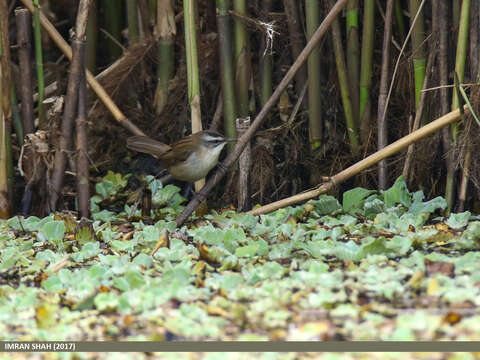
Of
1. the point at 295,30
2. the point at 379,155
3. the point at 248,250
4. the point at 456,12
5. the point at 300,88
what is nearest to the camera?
the point at 248,250

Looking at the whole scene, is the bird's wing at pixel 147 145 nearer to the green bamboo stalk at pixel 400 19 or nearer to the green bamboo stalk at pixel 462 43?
the green bamboo stalk at pixel 400 19

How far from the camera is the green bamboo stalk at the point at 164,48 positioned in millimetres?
4824

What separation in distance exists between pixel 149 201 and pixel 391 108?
1532 mm

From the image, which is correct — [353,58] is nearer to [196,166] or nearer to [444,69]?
[444,69]

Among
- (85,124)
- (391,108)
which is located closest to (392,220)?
(391,108)

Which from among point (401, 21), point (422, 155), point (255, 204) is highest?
point (401, 21)

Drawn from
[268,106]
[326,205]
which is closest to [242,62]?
[268,106]

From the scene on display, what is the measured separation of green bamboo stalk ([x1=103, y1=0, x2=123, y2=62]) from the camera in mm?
5355

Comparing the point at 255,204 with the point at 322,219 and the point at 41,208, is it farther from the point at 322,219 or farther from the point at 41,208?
the point at 41,208

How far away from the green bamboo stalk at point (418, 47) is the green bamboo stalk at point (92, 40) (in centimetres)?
208

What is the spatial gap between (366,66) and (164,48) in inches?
48.9

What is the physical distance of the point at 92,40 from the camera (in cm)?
526

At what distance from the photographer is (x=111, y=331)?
8.80ft

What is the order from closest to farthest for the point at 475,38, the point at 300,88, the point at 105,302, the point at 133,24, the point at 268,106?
1. the point at 105,302
2. the point at 268,106
3. the point at 475,38
4. the point at 300,88
5. the point at 133,24
